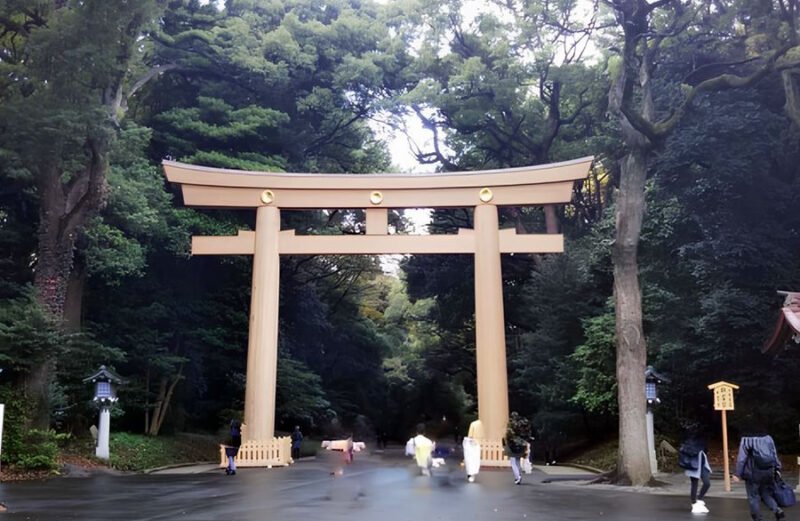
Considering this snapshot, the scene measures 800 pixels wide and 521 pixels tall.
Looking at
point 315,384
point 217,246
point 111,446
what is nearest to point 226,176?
point 217,246

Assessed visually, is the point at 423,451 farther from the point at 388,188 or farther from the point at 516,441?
the point at 388,188

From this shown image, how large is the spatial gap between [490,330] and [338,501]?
32.2 feet

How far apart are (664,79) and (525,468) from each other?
1128 cm

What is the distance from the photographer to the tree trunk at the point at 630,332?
499 inches

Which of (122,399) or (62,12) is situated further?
(122,399)

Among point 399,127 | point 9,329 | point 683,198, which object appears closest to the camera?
point 9,329

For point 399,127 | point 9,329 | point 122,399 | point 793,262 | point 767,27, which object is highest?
point 399,127

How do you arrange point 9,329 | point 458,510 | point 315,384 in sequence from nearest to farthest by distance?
point 458,510 < point 9,329 < point 315,384

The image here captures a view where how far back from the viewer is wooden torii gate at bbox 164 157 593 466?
63.2 feet

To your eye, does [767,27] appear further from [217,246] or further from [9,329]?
[9,329]

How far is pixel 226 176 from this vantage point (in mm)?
19438

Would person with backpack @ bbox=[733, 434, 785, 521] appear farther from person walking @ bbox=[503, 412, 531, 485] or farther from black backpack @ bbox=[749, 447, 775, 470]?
person walking @ bbox=[503, 412, 531, 485]

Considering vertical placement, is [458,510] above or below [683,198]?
below

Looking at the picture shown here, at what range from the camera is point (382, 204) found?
19844 mm
